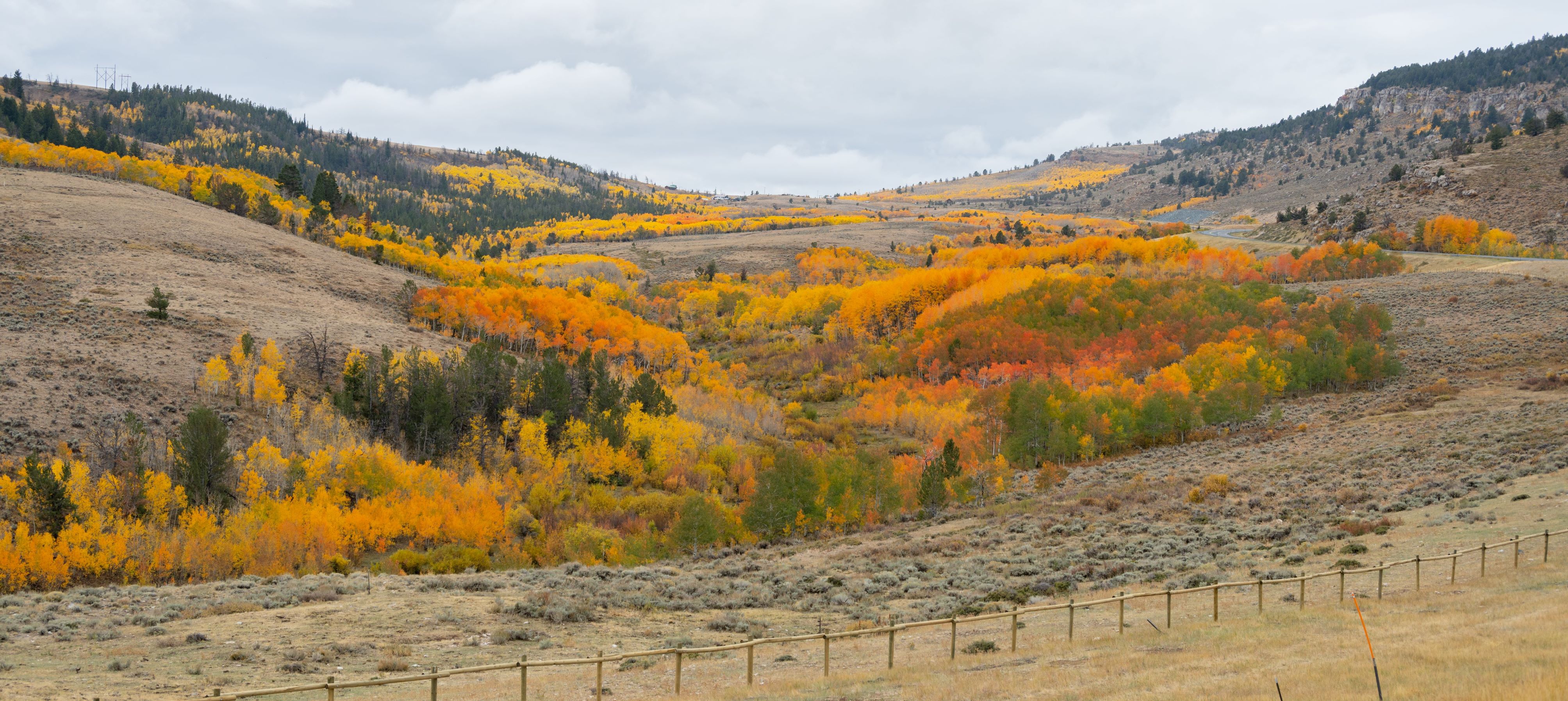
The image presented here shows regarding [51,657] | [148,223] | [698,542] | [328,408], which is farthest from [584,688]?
[148,223]

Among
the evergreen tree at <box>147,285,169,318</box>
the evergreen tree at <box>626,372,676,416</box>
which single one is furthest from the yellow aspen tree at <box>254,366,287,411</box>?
the evergreen tree at <box>626,372,676,416</box>

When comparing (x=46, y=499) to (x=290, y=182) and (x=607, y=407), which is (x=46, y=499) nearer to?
(x=607, y=407)

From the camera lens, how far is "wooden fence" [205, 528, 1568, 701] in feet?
47.9

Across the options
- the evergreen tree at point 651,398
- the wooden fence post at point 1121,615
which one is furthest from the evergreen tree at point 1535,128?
the wooden fence post at point 1121,615

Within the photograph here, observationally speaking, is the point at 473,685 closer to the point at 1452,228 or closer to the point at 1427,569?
the point at 1427,569

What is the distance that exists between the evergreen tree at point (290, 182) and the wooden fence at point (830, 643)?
15763 cm

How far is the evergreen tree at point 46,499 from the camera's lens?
161ft

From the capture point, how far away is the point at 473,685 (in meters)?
20.3

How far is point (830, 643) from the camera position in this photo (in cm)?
2534

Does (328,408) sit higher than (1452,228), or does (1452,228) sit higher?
(1452,228)

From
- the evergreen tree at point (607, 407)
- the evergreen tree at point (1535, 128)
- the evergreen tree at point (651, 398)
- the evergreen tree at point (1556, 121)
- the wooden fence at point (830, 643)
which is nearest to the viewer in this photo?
the wooden fence at point (830, 643)

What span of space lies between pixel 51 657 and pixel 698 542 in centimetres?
3874

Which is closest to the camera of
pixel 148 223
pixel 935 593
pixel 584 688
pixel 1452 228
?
pixel 584 688

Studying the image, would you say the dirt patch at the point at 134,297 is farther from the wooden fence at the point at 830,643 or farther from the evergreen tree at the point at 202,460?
the wooden fence at the point at 830,643
